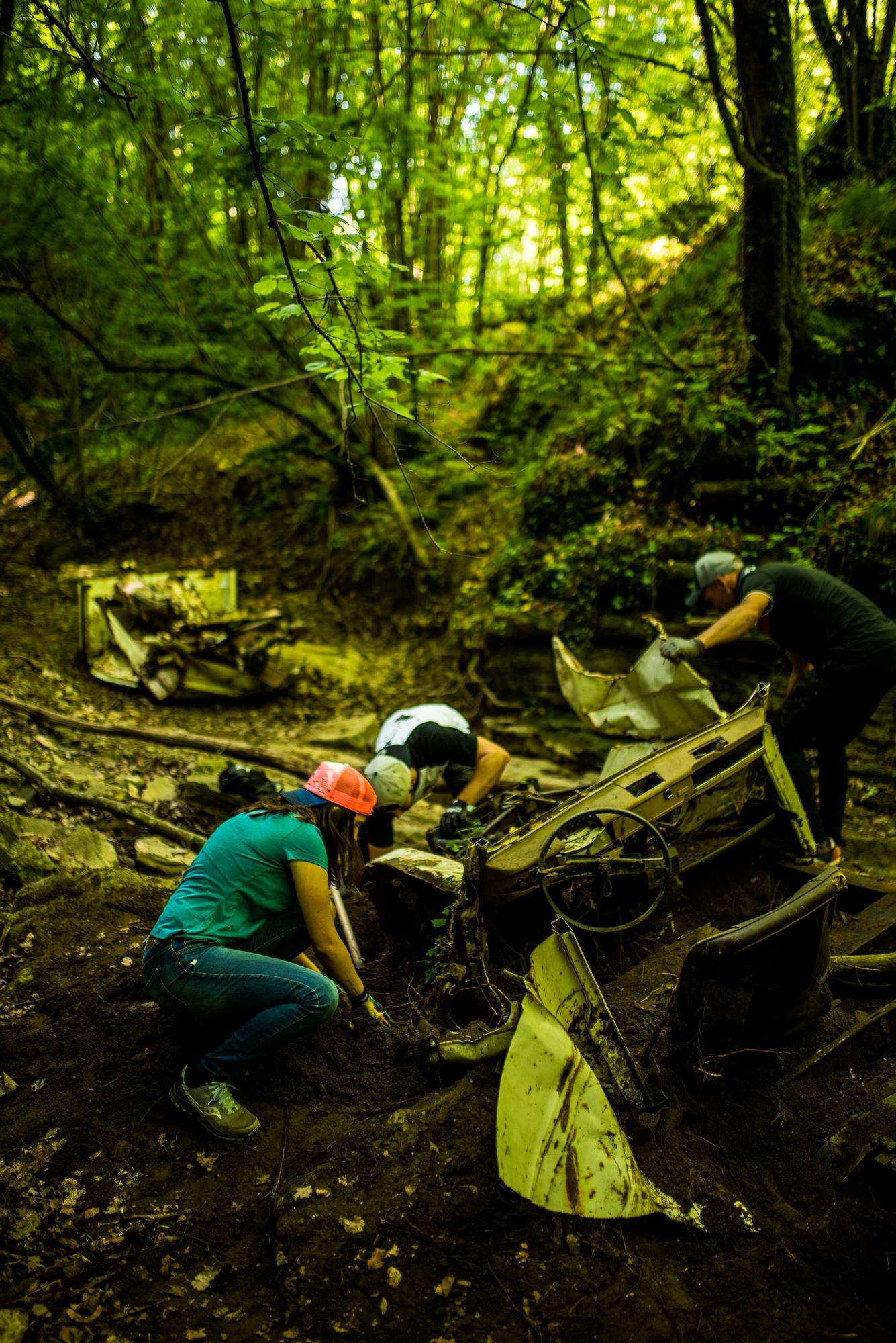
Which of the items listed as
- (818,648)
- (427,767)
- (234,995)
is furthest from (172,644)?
(818,648)

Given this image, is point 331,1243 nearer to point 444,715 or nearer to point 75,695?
point 444,715

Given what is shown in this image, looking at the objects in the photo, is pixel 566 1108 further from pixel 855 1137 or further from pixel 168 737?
pixel 168 737

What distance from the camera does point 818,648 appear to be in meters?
4.26

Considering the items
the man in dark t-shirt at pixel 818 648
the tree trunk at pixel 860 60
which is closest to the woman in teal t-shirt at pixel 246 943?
→ the man in dark t-shirt at pixel 818 648

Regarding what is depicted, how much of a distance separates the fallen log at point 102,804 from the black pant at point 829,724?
12.3 ft

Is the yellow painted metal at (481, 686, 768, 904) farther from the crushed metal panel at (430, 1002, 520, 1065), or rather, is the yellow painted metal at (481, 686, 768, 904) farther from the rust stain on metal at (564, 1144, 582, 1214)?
the rust stain on metal at (564, 1144, 582, 1214)

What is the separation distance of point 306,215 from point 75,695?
6.31 meters

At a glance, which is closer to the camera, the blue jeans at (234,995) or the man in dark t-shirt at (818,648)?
the blue jeans at (234,995)

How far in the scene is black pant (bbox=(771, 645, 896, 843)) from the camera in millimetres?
4070

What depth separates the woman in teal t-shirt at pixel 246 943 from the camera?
2658 mm

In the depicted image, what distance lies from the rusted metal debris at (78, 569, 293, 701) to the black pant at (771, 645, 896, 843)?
5559 millimetres

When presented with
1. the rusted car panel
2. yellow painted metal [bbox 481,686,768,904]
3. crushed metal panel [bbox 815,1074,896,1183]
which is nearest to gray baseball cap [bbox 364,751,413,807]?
the rusted car panel

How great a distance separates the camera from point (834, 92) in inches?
332

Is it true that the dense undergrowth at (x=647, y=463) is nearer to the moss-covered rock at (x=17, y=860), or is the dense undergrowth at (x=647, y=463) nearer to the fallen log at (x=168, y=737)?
the fallen log at (x=168, y=737)
